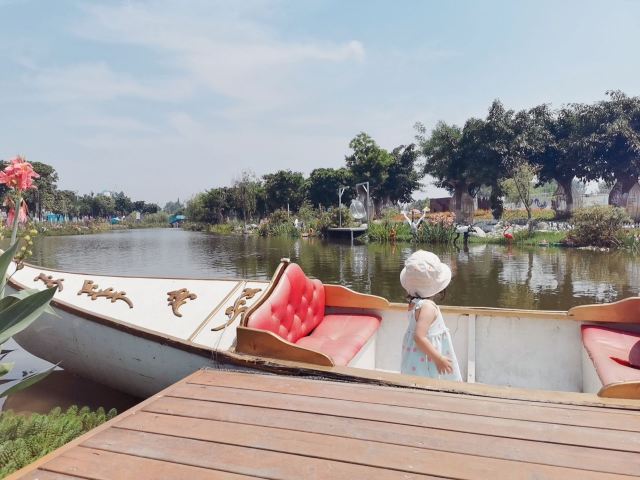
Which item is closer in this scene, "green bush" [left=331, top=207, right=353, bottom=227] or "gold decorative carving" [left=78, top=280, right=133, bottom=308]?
"gold decorative carving" [left=78, top=280, right=133, bottom=308]

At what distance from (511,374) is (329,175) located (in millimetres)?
44374

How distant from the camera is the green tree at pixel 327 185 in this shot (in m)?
47.2

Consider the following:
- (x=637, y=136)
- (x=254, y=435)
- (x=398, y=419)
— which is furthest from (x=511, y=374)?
(x=637, y=136)

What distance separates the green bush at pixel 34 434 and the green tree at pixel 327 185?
43898mm

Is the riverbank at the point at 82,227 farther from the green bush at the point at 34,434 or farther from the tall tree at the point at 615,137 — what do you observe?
the tall tree at the point at 615,137

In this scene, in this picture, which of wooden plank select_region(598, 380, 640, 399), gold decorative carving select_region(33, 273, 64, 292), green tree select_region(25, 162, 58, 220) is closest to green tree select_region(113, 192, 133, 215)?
green tree select_region(25, 162, 58, 220)

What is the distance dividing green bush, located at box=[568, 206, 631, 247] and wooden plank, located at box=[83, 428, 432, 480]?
2294 centimetres

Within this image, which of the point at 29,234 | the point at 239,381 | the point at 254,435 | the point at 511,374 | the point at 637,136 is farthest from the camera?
the point at 637,136

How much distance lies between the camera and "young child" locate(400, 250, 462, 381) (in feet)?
9.21

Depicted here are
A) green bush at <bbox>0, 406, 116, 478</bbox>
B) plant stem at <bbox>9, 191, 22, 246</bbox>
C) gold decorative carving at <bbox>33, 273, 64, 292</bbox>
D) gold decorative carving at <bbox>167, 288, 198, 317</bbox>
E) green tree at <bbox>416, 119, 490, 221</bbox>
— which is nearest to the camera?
plant stem at <bbox>9, 191, 22, 246</bbox>

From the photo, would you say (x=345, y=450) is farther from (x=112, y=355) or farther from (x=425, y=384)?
(x=112, y=355)

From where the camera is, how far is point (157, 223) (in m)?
92.9

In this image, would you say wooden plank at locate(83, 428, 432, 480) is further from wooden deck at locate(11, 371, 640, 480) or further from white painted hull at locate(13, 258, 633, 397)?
white painted hull at locate(13, 258, 633, 397)

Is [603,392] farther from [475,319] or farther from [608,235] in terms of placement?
[608,235]
